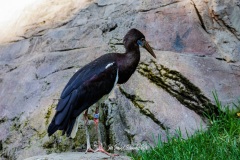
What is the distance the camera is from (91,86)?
5.80 meters

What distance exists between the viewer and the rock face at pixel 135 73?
6.57 meters

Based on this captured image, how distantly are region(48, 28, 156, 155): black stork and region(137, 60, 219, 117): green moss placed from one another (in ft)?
3.30

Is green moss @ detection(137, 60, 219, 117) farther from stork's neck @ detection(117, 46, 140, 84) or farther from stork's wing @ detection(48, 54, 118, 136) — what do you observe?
stork's wing @ detection(48, 54, 118, 136)

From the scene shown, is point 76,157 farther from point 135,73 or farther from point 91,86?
point 135,73

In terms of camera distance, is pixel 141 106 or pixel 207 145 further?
pixel 141 106

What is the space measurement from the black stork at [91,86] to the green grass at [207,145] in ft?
2.14

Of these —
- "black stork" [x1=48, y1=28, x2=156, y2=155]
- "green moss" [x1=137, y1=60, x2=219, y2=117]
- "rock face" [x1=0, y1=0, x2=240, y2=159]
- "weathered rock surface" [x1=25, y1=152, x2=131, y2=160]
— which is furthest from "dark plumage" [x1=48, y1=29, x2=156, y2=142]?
"green moss" [x1=137, y1=60, x2=219, y2=117]

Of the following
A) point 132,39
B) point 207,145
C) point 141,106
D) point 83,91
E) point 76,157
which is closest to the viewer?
point 76,157

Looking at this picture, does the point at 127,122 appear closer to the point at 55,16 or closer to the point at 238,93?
the point at 238,93

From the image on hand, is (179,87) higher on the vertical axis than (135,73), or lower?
lower

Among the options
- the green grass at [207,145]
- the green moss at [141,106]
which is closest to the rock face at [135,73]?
the green moss at [141,106]

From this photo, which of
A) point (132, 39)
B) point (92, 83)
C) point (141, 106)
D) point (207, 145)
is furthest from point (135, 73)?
point (207, 145)

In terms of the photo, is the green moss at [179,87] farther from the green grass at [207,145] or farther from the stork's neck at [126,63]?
the stork's neck at [126,63]

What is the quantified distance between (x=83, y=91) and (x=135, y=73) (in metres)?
1.48
